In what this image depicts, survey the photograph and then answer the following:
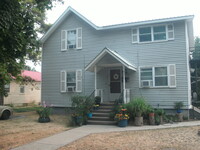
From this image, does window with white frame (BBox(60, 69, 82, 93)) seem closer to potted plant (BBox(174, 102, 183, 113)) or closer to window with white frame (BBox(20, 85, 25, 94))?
potted plant (BBox(174, 102, 183, 113))

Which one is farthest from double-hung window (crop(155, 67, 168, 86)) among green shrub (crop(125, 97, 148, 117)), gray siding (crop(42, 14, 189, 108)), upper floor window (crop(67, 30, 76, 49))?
upper floor window (crop(67, 30, 76, 49))

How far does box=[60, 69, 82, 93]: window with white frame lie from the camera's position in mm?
13625

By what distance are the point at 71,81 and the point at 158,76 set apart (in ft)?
21.1

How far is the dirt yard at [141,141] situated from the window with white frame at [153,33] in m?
6.45

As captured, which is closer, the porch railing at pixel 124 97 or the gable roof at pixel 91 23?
the porch railing at pixel 124 97

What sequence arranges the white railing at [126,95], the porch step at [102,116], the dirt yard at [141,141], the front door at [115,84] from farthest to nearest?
the front door at [115,84]
the white railing at [126,95]
the porch step at [102,116]
the dirt yard at [141,141]

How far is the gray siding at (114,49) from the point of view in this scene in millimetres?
11312

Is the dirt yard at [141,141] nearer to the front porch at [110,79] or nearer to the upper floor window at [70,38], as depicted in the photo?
the front porch at [110,79]

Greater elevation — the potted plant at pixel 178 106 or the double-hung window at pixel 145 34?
the double-hung window at pixel 145 34

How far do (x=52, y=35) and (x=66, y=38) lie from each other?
143cm

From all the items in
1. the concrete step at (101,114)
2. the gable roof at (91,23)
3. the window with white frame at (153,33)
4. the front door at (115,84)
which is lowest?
the concrete step at (101,114)

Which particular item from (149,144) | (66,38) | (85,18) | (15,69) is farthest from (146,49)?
(15,69)

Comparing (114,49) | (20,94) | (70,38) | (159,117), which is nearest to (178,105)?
(159,117)

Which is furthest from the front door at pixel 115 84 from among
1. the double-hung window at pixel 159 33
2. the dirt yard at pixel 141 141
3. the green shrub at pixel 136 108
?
the dirt yard at pixel 141 141
